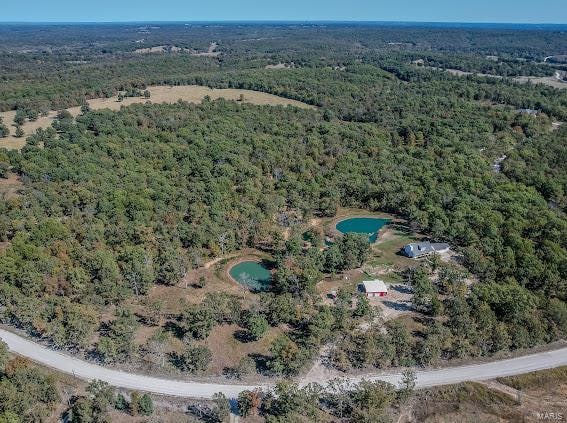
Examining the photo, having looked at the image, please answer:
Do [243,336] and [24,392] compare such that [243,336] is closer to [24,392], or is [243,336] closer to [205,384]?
[205,384]

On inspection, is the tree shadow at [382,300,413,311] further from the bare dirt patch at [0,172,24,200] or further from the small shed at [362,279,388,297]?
the bare dirt patch at [0,172,24,200]

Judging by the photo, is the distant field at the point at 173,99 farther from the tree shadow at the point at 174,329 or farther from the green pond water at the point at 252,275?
the tree shadow at the point at 174,329

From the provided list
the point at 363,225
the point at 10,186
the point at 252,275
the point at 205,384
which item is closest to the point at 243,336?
the point at 205,384

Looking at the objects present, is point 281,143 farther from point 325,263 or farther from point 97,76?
point 97,76

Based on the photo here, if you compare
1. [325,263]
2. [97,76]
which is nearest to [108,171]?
[325,263]

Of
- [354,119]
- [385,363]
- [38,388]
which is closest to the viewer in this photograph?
[38,388]

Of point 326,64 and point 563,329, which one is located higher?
point 326,64
